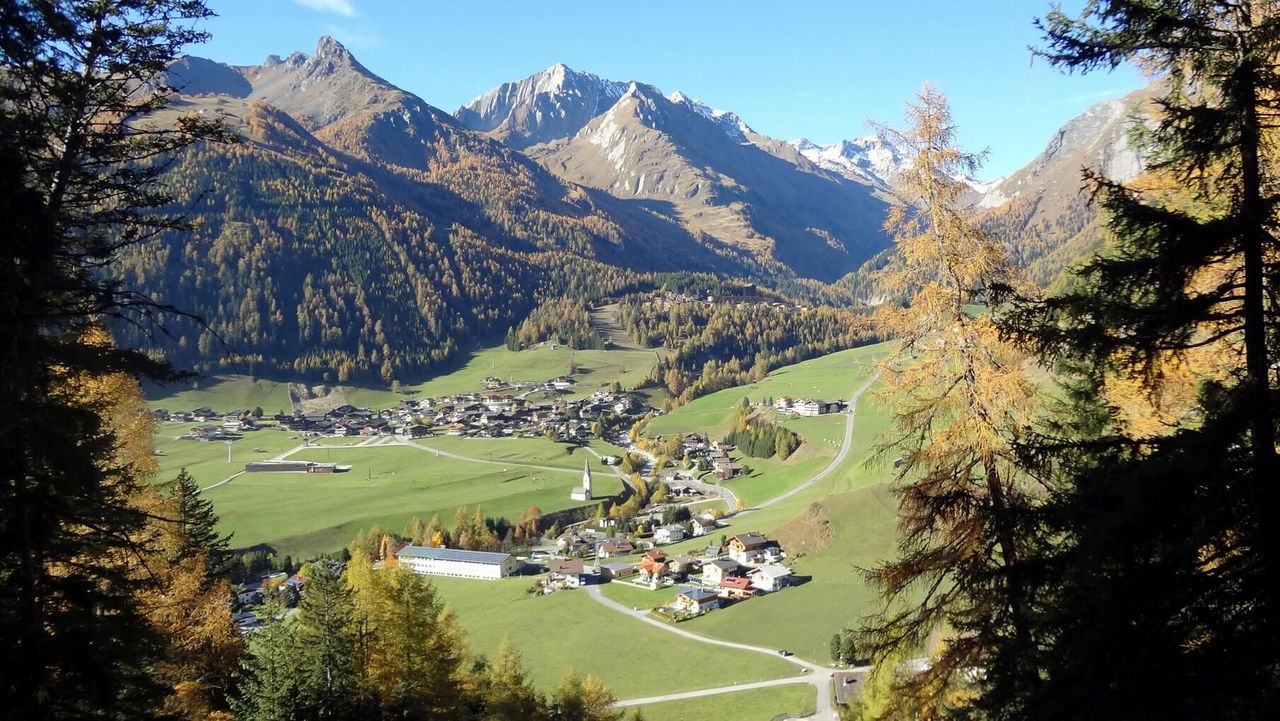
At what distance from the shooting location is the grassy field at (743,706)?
136 ft

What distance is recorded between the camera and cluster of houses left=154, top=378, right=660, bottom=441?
157000 mm

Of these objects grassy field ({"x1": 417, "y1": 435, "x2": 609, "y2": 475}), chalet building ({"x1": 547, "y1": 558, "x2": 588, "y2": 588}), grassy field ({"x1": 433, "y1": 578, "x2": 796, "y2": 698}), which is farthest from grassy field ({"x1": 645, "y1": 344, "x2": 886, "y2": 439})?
grassy field ({"x1": 433, "y1": 578, "x2": 796, "y2": 698})

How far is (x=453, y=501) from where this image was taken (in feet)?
337

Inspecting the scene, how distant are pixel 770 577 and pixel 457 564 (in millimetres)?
36454

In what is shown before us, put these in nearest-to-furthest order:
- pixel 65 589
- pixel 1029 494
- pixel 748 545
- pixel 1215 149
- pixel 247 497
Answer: pixel 1215 149 < pixel 65 589 < pixel 1029 494 < pixel 748 545 < pixel 247 497

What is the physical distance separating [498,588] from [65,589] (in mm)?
68649

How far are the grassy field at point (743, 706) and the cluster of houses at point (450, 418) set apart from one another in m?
107

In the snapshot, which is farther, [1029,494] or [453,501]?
[453,501]

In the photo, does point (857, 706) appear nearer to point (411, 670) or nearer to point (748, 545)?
point (411, 670)

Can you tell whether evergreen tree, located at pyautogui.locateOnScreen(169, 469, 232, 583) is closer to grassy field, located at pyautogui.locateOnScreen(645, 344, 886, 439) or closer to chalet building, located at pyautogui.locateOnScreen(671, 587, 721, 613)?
chalet building, located at pyautogui.locateOnScreen(671, 587, 721, 613)

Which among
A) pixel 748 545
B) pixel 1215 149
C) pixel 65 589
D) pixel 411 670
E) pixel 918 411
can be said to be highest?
pixel 1215 149

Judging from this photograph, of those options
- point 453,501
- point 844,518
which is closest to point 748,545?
point 844,518

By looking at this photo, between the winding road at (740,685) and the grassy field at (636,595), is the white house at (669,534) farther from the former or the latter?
the winding road at (740,685)

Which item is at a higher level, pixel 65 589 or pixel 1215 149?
pixel 1215 149
